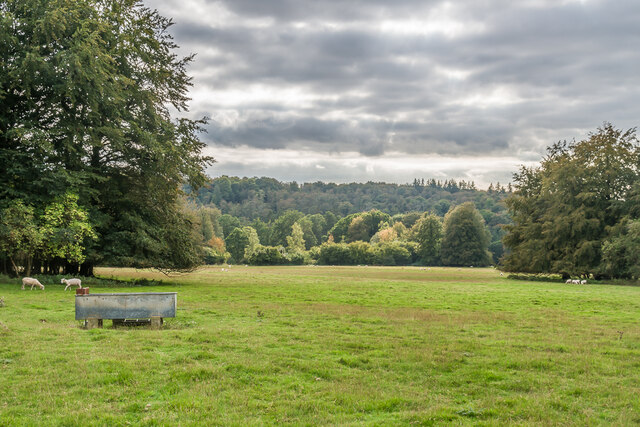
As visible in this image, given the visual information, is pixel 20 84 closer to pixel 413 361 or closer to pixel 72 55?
pixel 72 55

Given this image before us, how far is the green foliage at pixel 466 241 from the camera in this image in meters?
122

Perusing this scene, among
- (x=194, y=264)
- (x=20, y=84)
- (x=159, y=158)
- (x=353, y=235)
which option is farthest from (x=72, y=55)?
(x=353, y=235)

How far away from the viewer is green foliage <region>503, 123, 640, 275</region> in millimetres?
57500

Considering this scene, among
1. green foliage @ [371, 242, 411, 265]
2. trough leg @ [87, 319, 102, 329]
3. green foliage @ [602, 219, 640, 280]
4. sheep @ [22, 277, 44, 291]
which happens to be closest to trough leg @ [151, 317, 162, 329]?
trough leg @ [87, 319, 102, 329]

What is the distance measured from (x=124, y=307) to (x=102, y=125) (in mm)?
23336

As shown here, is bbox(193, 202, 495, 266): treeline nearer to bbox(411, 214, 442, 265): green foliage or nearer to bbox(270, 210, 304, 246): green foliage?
bbox(411, 214, 442, 265): green foliage

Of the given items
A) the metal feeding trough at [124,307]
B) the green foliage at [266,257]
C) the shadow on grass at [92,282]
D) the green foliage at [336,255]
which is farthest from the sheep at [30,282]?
the green foliage at [336,255]

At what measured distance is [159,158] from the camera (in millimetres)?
33594

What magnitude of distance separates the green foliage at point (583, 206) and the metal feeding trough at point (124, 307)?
52391 millimetres

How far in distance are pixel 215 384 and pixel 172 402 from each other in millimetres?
1216

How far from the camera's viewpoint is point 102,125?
3425 cm

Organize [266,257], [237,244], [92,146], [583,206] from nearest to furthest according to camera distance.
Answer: [92,146]
[583,206]
[266,257]
[237,244]

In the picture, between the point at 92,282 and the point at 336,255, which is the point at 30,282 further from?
the point at 336,255

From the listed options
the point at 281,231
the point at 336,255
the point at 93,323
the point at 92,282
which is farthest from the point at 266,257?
the point at 93,323
